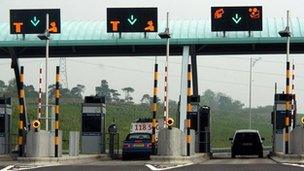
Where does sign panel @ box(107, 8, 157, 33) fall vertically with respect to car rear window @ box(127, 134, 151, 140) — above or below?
above

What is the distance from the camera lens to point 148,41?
1457 inches

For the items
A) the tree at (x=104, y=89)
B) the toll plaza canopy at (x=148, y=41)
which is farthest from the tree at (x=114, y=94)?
the toll plaza canopy at (x=148, y=41)

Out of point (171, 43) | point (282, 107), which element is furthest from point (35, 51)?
point (282, 107)

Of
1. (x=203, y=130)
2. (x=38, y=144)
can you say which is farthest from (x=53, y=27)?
(x=203, y=130)

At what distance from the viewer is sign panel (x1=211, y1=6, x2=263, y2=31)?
111ft

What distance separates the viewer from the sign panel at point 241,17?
33.9 meters

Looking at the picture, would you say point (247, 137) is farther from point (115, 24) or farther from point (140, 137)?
point (115, 24)

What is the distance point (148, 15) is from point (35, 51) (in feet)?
33.2

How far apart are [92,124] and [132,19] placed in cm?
526

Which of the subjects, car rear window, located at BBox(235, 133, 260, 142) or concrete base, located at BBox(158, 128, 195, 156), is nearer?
concrete base, located at BBox(158, 128, 195, 156)

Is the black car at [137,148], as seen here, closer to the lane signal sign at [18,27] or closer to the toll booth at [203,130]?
the toll booth at [203,130]

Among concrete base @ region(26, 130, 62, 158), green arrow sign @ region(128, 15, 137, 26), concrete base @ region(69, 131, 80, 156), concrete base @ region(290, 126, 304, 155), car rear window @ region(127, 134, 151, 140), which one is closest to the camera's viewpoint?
concrete base @ region(26, 130, 62, 158)

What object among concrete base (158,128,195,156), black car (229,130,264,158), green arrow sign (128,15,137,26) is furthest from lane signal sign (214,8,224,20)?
concrete base (158,128,195,156)

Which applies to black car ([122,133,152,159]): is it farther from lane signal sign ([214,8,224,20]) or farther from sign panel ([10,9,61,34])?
lane signal sign ([214,8,224,20])
